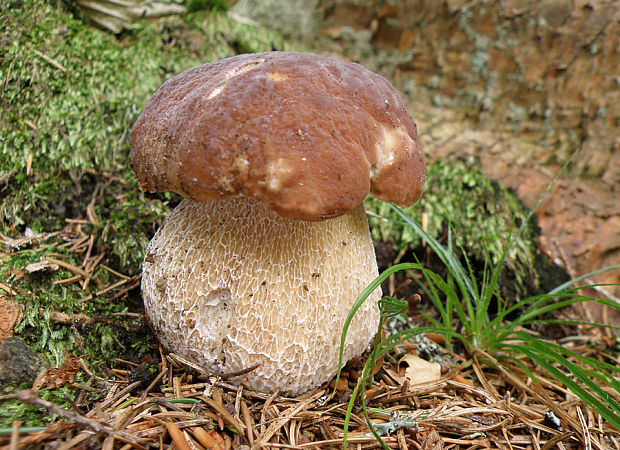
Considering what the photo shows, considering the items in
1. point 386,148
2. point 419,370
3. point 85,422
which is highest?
point 386,148

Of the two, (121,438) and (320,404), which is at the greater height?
(121,438)

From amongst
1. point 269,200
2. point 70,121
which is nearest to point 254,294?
point 269,200

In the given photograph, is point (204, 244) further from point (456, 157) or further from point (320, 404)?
point (456, 157)

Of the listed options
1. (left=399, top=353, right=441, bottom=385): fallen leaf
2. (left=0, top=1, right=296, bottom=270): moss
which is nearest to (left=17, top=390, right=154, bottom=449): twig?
(left=0, top=1, right=296, bottom=270): moss

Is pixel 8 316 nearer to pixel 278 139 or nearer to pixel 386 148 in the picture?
pixel 278 139

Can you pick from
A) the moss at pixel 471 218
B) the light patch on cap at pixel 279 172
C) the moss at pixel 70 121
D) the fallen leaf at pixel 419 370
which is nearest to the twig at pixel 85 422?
the light patch on cap at pixel 279 172

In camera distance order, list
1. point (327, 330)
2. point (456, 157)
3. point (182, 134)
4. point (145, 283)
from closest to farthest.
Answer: point (182, 134) → point (327, 330) → point (145, 283) → point (456, 157)

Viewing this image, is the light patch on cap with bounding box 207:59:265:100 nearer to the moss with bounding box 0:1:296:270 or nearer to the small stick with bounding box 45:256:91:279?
the moss with bounding box 0:1:296:270

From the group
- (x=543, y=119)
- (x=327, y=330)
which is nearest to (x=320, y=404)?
(x=327, y=330)
